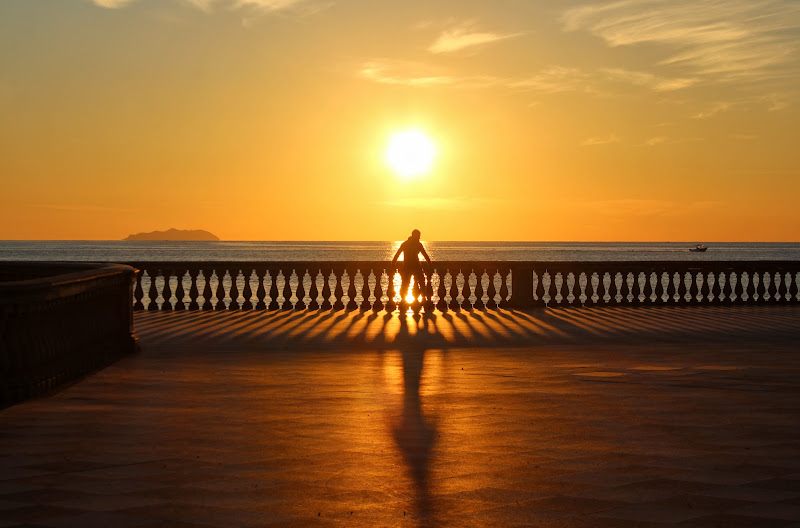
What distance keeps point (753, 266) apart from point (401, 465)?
1939cm

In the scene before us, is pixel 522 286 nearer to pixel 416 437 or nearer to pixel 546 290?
pixel 416 437

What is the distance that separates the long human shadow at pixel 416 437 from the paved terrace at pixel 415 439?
2 centimetres

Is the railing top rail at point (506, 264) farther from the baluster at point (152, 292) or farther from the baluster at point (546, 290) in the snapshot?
the baluster at point (546, 290)

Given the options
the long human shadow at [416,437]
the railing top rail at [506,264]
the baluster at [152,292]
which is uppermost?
the railing top rail at [506,264]

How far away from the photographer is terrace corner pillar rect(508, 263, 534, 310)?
2141 centimetres

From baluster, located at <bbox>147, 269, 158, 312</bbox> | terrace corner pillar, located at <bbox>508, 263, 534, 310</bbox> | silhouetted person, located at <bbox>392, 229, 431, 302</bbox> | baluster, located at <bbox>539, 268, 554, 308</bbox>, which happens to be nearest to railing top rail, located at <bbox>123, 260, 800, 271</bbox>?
terrace corner pillar, located at <bbox>508, 263, 534, 310</bbox>

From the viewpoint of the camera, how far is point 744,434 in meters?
7.12

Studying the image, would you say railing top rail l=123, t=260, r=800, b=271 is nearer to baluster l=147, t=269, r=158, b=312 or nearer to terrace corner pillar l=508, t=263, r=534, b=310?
terrace corner pillar l=508, t=263, r=534, b=310

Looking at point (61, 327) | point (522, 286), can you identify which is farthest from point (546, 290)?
point (61, 327)

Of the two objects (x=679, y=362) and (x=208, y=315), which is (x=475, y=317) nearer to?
(x=208, y=315)

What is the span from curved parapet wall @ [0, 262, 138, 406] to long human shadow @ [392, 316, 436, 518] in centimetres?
352

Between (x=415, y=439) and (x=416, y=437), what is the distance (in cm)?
7

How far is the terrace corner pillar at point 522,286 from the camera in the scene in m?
21.4

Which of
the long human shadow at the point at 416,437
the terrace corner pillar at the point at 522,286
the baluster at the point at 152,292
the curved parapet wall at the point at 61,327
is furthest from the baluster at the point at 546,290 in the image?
the long human shadow at the point at 416,437
